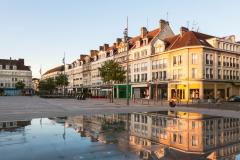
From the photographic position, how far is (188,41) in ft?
161

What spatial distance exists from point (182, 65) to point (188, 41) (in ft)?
15.8

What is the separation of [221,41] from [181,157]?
50.1 meters

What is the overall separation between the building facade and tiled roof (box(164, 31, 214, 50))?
3605 inches

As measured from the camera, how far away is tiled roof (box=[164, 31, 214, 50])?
4860 cm

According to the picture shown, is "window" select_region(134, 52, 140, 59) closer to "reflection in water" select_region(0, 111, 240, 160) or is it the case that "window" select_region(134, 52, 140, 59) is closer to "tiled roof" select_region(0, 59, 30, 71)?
"reflection in water" select_region(0, 111, 240, 160)

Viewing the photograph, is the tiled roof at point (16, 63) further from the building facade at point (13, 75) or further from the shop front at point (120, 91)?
the shop front at point (120, 91)

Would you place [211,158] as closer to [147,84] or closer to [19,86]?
[147,84]

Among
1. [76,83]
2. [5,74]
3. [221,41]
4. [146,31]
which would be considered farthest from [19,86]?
[221,41]

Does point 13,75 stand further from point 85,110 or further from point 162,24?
point 85,110

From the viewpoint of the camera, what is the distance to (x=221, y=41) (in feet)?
170

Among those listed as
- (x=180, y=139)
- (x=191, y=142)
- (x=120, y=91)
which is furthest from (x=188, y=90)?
(x=191, y=142)

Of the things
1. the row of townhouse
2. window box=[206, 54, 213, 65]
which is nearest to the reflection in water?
the row of townhouse

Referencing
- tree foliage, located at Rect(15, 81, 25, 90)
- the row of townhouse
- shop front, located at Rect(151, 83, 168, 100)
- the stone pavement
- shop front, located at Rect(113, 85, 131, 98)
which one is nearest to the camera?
the stone pavement

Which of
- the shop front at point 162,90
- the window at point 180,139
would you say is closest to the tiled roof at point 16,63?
the shop front at point 162,90
